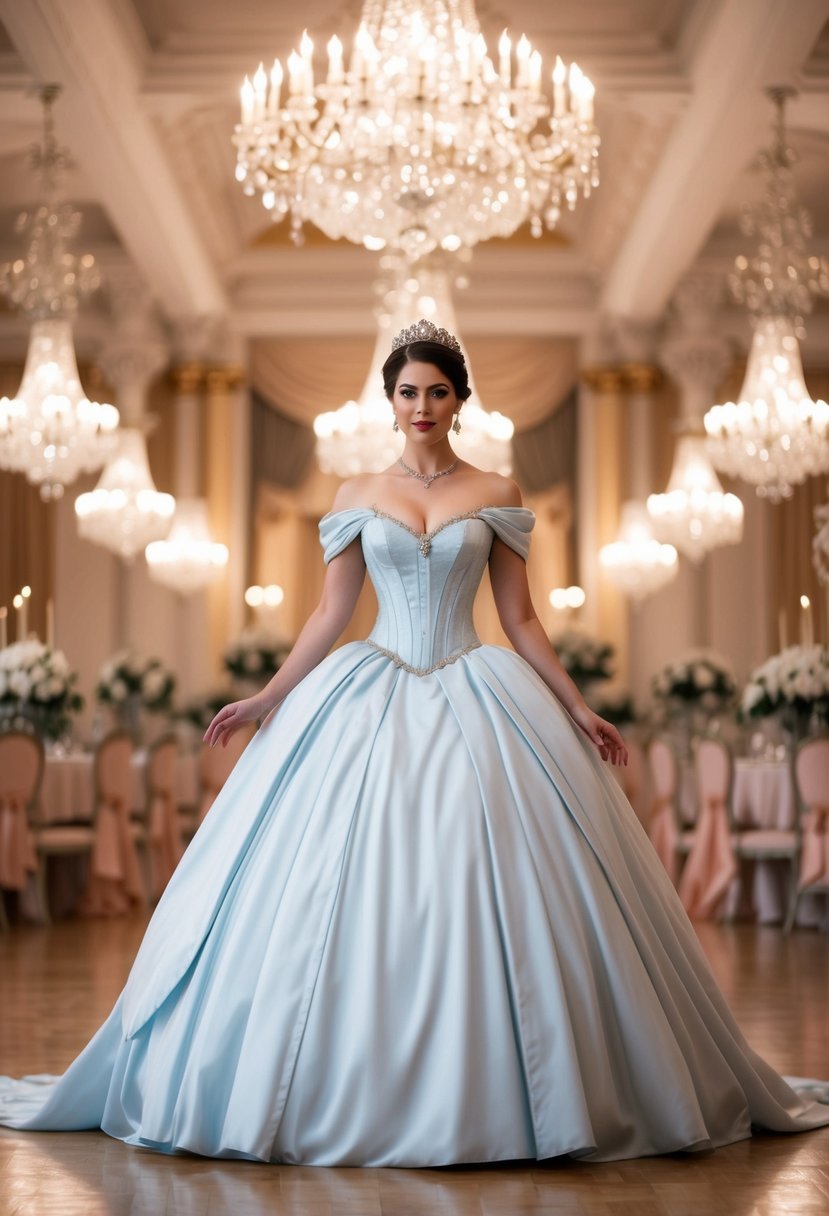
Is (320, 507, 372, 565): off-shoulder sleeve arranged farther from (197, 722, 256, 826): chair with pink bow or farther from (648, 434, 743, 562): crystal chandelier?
(648, 434, 743, 562): crystal chandelier

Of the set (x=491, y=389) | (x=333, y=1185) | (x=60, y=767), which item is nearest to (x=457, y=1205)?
(x=333, y=1185)

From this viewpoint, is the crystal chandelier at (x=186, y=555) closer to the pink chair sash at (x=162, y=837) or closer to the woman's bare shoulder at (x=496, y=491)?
the pink chair sash at (x=162, y=837)

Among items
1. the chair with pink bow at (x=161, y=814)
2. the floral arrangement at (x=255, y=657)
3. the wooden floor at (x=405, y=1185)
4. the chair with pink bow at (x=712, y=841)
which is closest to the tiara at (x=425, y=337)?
the wooden floor at (x=405, y=1185)

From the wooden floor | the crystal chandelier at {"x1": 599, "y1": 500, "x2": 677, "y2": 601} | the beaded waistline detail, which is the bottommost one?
the wooden floor

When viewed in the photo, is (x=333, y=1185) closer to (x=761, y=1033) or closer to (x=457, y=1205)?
(x=457, y=1205)

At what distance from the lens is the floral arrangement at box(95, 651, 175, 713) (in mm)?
9875

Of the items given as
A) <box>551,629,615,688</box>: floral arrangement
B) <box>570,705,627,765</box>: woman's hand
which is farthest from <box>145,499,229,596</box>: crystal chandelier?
<box>570,705,627,765</box>: woman's hand

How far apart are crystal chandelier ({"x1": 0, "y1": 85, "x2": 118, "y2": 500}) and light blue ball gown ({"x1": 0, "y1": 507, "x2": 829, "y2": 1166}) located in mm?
5019

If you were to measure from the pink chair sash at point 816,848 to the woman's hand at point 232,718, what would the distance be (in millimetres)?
4760

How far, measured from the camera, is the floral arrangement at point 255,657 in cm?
1051

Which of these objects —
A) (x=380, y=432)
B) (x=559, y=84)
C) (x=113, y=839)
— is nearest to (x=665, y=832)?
(x=380, y=432)

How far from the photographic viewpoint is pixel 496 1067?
2619mm

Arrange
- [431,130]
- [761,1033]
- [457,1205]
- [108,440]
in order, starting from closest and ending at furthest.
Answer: [457,1205] < [761,1033] < [431,130] < [108,440]

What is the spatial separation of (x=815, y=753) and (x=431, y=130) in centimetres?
341
